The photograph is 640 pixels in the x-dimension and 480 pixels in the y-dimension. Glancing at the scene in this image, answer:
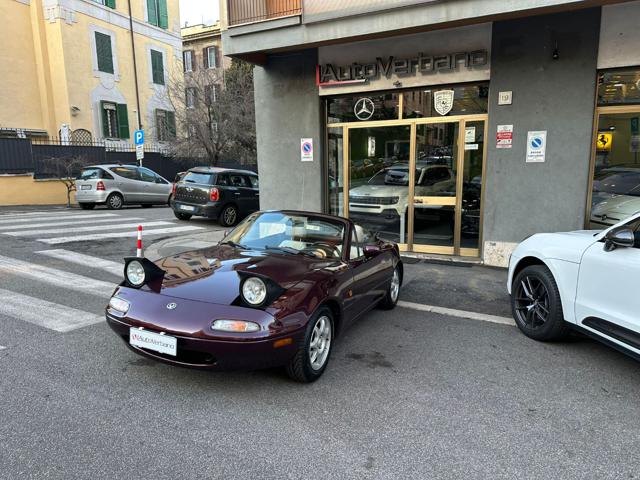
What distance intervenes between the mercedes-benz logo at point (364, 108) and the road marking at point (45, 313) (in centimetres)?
613

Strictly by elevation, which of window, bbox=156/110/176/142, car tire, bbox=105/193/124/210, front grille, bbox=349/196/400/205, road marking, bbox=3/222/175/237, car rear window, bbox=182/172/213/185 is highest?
window, bbox=156/110/176/142

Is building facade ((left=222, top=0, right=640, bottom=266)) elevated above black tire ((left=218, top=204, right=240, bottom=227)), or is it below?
above

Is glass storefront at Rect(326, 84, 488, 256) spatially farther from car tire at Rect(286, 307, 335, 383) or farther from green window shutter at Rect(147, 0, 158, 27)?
green window shutter at Rect(147, 0, 158, 27)

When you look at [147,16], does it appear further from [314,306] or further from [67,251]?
[314,306]

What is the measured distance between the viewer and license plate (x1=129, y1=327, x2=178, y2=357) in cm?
323

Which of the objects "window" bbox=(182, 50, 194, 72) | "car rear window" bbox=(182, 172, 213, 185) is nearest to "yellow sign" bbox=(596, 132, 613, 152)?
"car rear window" bbox=(182, 172, 213, 185)

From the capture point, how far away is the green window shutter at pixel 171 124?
27.0 meters

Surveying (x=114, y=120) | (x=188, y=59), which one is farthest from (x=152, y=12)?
(x=188, y=59)

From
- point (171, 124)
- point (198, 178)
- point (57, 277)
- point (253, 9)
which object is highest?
point (253, 9)

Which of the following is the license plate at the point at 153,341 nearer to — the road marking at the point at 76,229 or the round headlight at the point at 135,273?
the round headlight at the point at 135,273

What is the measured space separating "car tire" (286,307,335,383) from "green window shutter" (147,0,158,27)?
29103 millimetres

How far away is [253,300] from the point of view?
331cm

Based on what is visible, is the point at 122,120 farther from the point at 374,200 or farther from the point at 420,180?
the point at 420,180

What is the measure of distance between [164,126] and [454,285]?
24.8 meters
